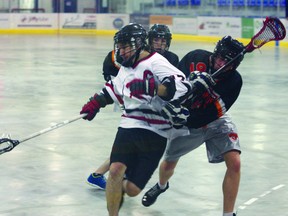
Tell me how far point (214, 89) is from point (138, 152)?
78 centimetres

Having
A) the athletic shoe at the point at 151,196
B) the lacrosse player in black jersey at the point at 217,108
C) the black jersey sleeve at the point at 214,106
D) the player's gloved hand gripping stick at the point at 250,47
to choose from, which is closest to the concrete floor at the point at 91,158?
the athletic shoe at the point at 151,196

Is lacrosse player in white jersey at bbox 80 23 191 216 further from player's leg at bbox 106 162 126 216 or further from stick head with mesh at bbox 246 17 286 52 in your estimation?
stick head with mesh at bbox 246 17 286 52

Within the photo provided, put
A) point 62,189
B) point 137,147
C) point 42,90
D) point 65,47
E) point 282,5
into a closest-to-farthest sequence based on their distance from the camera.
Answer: point 137,147 < point 62,189 < point 42,90 < point 65,47 < point 282,5

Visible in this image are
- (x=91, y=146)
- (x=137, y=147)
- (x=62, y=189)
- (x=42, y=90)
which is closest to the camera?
(x=137, y=147)

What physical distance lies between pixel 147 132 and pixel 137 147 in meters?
0.12

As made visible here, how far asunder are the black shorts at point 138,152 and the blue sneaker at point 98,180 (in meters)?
1.45

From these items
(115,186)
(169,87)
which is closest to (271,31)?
(169,87)

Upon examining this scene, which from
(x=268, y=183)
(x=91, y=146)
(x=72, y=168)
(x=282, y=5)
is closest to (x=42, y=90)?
(x=91, y=146)

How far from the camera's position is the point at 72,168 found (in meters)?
7.61

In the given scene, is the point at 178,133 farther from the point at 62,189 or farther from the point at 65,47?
the point at 65,47

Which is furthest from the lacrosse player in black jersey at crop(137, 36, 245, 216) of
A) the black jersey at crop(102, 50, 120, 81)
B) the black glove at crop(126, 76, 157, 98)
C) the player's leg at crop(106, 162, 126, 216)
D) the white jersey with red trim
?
the black jersey at crop(102, 50, 120, 81)

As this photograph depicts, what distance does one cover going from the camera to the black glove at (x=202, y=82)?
5395 mm

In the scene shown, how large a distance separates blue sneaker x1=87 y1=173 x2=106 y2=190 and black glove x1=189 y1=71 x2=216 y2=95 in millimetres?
1609

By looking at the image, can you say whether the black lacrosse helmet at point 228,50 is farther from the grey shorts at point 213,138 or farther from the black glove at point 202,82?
the grey shorts at point 213,138
